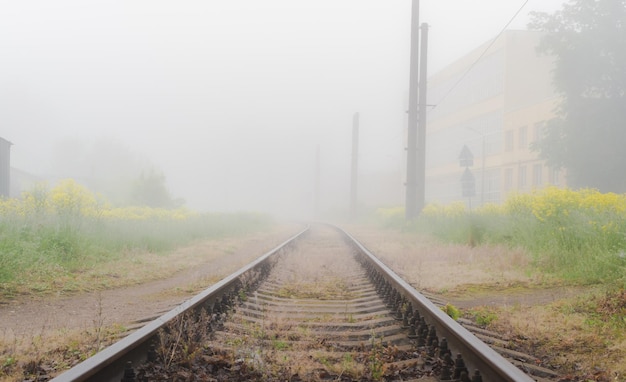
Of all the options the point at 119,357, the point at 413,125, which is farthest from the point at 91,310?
the point at 413,125

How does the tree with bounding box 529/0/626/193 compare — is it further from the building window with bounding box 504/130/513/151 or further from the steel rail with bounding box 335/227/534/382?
the steel rail with bounding box 335/227/534/382

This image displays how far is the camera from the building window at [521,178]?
153 ft

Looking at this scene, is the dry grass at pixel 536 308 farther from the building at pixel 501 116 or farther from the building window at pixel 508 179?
the building window at pixel 508 179

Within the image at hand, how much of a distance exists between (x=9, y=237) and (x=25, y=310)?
301 centimetres

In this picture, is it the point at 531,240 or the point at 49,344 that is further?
the point at 531,240

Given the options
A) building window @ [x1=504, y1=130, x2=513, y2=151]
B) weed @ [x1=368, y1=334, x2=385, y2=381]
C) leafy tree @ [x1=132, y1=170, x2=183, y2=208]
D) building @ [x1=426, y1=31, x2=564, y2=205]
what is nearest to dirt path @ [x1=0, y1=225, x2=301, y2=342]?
weed @ [x1=368, y1=334, x2=385, y2=381]

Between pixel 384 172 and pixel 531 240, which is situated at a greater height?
pixel 384 172

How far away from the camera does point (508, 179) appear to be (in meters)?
49.0

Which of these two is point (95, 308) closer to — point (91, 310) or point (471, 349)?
point (91, 310)

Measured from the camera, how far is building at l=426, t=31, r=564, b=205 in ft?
151

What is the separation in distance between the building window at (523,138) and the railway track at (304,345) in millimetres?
44483

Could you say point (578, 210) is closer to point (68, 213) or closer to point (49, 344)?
point (49, 344)

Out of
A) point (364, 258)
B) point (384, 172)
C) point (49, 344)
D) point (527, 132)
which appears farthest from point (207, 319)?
point (384, 172)

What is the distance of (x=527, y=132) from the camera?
46.9 m
